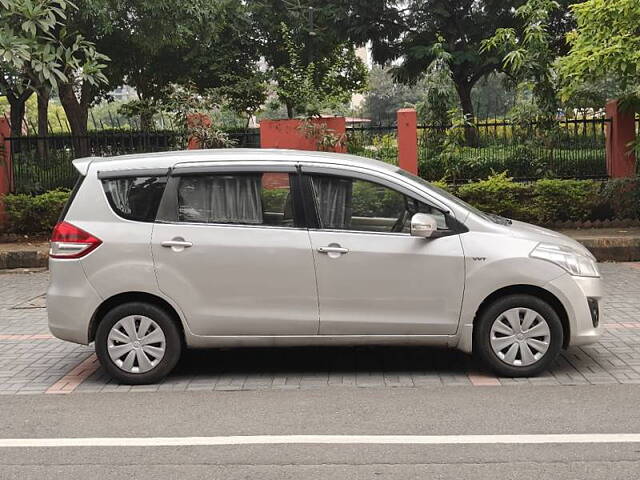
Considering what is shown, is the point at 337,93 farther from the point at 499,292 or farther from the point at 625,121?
the point at 499,292

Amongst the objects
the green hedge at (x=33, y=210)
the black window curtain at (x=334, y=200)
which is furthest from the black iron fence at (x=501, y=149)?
the black window curtain at (x=334, y=200)

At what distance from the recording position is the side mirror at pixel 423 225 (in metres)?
6.04

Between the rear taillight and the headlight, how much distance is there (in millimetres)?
3290

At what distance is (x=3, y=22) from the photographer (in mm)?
10414

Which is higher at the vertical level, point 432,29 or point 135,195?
point 432,29

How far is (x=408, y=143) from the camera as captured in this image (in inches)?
575

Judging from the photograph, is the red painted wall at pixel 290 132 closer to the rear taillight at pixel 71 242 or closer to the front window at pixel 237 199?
the front window at pixel 237 199

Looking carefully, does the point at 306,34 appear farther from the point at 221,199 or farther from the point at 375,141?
the point at 221,199

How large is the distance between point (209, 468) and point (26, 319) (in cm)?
533

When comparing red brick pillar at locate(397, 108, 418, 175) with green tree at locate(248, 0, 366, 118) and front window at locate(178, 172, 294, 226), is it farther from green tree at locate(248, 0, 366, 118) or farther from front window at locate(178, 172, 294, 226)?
green tree at locate(248, 0, 366, 118)

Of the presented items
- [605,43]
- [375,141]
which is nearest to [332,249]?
[605,43]

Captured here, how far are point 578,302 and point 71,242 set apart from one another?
3.82 m

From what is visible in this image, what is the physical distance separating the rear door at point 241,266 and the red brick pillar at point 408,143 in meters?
8.56

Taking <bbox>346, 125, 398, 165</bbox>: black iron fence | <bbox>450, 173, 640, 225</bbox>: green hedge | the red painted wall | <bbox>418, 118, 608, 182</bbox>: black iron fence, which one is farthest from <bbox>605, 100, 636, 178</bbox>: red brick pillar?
the red painted wall
